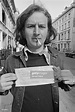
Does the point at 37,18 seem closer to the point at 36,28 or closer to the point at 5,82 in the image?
the point at 36,28

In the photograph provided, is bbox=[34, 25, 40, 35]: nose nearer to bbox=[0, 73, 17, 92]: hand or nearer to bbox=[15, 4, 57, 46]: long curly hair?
bbox=[15, 4, 57, 46]: long curly hair

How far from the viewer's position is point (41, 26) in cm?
107

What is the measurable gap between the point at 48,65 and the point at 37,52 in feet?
0.45

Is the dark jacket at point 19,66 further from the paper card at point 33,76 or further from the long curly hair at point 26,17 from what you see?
the long curly hair at point 26,17

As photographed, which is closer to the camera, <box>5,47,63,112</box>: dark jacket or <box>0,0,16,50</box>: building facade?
<box>5,47,63,112</box>: dark jacket

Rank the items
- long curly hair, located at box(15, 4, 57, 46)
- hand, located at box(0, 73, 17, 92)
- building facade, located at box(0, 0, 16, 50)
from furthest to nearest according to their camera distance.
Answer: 1. building facade, located at box(0, 0, 16, 50)
2. long curly hair, located at box(15, 4, 57, 46)
3. hand, located at box(0, 73, 17, 92)

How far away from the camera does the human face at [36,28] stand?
1045mm

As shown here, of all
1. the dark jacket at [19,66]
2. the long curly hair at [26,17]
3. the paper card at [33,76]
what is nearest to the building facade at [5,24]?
the long curly hair at [26,17]

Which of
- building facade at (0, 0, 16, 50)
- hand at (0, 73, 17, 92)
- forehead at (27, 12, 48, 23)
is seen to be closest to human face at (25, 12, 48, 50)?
forehead at (27, 12, 48, 23)

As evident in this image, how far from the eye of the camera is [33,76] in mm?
1042

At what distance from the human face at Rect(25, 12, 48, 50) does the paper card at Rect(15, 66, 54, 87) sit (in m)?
0.19

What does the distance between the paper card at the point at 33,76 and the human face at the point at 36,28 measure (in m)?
0.19

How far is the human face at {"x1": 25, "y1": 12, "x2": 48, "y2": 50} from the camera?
1.04 m

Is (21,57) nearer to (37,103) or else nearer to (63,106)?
(37,103)
